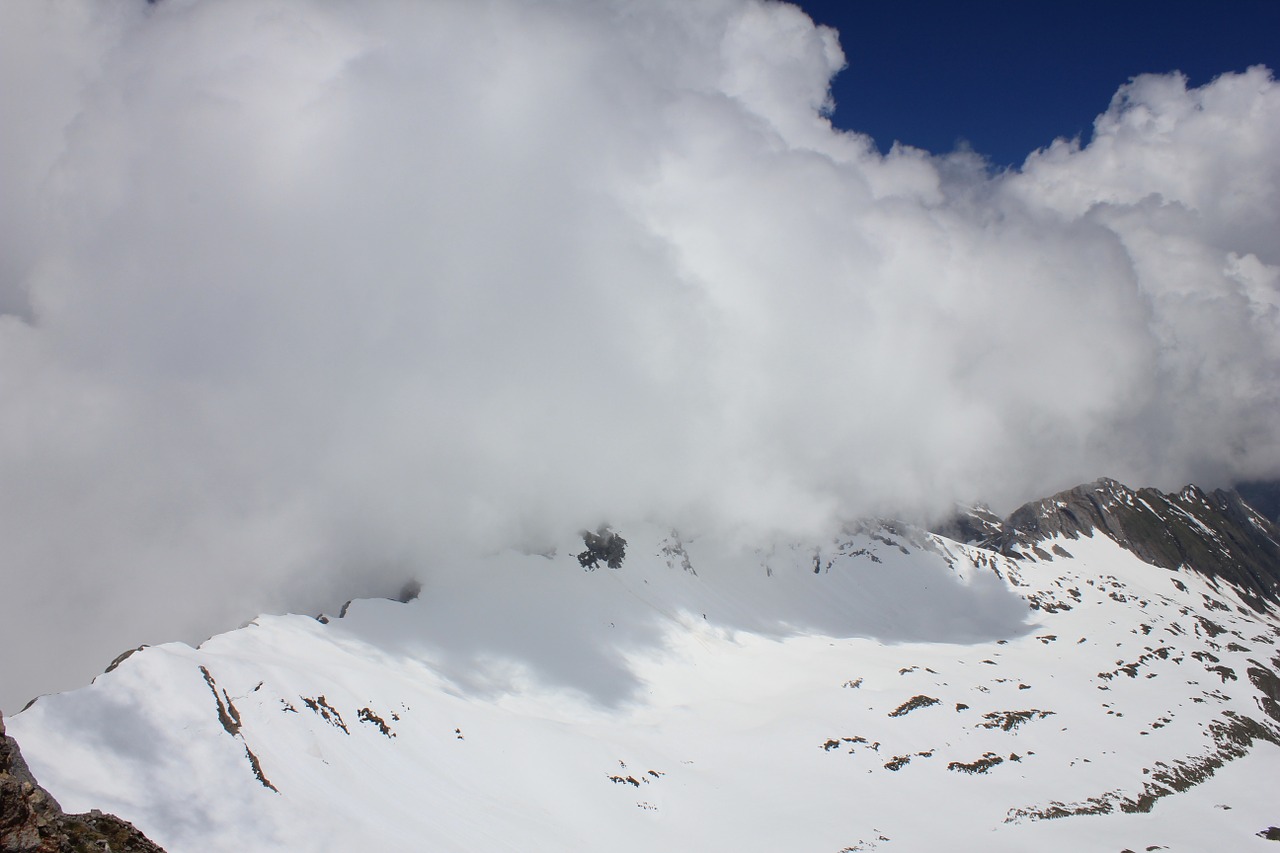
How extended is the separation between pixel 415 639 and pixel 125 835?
324ft

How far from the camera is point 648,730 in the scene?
10675 centimetres

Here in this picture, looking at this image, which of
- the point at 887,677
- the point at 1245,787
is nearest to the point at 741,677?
the point at 887,677

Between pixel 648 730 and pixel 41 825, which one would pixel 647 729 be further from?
pixel 41 825

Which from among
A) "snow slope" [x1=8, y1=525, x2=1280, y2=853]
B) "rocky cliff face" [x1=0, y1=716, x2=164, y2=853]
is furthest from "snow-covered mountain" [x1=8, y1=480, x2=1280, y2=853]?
"rocky cliff face" [x1=0, y1=716, x2=164, y2=853]

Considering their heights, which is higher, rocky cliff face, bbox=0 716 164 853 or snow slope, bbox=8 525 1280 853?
snow slope, bbox=8 525 1280 853

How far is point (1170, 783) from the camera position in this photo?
10144 centimetres

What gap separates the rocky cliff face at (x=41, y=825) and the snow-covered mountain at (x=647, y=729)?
23.4 meters

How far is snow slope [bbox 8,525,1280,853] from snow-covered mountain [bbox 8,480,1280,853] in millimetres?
341

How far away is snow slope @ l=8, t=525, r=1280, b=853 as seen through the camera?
4584 centimetres

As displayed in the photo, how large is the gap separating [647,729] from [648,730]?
0.46 metres

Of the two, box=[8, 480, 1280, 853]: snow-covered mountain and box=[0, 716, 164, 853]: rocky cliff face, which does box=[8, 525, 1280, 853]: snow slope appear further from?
box=[0, 716, 164, 853]: rocky cliff face

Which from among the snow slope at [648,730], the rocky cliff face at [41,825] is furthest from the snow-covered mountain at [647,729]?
the rocky cliff face at [41,825]

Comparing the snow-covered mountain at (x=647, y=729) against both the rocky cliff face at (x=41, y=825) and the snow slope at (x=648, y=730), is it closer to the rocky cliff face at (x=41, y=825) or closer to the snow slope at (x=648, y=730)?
the snow slope at (x=648, y=730)

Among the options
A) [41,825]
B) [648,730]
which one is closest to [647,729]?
[648,730]
